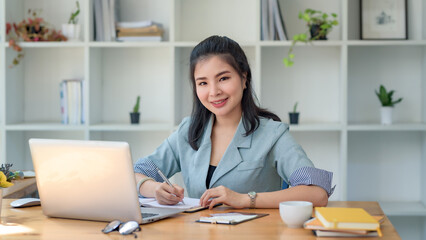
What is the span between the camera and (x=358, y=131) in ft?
13.0

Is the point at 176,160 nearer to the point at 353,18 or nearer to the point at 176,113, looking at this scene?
the point at 176,113

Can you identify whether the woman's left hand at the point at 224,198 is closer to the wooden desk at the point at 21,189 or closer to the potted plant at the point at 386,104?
the wooden desk at the point at 21,189

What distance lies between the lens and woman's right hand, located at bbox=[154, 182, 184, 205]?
192 centimetres

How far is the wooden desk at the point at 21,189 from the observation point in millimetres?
2318

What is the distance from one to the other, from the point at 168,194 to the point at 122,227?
0.38 m

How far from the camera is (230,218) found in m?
1.71

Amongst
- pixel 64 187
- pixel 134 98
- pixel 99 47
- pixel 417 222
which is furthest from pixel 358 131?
pixel 64 187

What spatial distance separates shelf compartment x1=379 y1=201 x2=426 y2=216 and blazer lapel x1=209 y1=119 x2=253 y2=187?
1.72 meters

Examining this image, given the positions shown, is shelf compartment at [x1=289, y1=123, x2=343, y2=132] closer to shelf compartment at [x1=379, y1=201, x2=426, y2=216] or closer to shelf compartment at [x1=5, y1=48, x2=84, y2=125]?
shelf compartment at [x1=379, y1=201, x2=426, y2=216]

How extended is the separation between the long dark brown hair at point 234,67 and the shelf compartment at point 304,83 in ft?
5.20

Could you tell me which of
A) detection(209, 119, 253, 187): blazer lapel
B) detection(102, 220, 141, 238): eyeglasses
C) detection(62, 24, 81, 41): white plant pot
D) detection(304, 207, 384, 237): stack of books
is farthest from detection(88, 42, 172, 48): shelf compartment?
detection(304, 207, 384, 237): stack of books

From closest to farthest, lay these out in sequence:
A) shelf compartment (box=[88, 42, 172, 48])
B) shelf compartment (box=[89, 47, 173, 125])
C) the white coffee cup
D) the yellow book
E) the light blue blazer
Answer: the yellow book, the white coffee cup, the light blue blazer, shelf compartment (box=[88, 42, 172, 48]), shelf compartment (box=[89, 47, 173, 125])

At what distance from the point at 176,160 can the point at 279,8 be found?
1641 mm

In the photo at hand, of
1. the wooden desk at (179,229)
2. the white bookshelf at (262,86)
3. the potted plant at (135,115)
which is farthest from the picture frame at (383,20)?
the wooden desk at (179,229)
